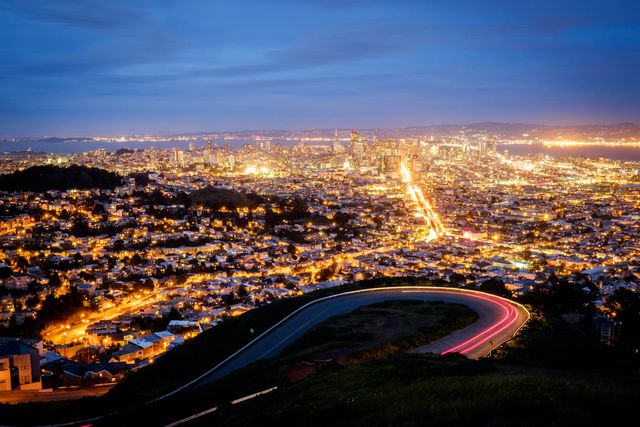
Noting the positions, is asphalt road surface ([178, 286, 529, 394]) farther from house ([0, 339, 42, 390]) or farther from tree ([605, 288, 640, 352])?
house ([0, 339, 42, 390])

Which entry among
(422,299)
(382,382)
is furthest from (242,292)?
(382,382)

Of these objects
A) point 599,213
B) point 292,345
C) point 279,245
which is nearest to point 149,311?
point 292,345

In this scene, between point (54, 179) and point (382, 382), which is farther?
point (54, 179)

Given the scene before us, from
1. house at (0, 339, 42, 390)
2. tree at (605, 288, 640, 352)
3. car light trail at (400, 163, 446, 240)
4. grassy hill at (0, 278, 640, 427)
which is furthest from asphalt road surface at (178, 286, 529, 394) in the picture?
car light trail at (400, 163, 446, 240)

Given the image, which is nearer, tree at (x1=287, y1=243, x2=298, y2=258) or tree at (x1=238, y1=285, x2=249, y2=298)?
tree at (x1=238, y1=285, x2=249, y2=298)

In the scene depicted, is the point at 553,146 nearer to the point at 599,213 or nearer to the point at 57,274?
the point at 599,213

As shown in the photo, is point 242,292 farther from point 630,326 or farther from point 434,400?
point 434,400
